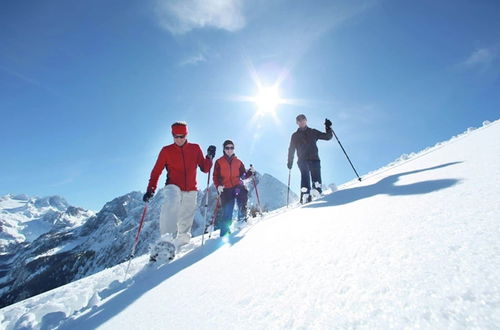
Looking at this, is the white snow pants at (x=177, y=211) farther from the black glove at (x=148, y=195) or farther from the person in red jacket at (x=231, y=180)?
the person in red jacket at (x=231, y=180)

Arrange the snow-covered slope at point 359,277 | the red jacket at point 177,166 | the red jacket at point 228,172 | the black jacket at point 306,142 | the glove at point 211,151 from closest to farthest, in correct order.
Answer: the snow-covered slope at point 359,277
the red jacket at point 177,166
the glove at point 211,151
the red jacket at point 228,172
the black jacket at point 306,142

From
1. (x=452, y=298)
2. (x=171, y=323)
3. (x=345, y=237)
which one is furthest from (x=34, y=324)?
(x=452, y=298)

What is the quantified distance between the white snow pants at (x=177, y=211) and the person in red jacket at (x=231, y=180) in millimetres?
1763

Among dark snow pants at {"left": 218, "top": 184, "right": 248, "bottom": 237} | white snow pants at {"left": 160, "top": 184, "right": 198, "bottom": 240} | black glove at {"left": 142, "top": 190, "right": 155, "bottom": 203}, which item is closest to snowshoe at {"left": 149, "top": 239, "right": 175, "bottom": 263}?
white snow pants at {"left": 160, "top": 184, "right": 198, "bottom": 240}

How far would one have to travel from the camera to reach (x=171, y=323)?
219cm

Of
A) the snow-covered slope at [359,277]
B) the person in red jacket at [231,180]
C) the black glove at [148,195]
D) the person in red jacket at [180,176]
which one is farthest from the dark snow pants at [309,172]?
the snow-covered slope at [359,277]

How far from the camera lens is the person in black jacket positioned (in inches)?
347

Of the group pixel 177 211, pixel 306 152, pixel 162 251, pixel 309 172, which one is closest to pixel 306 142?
pixel 306 152

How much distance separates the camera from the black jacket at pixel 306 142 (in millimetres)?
9047

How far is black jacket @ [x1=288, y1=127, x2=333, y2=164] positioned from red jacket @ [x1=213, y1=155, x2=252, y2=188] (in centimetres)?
174

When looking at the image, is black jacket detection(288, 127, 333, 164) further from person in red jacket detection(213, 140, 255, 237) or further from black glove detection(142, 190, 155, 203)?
black glove detection(142, 190, 155, 203)

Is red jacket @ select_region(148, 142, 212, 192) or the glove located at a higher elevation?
the glove

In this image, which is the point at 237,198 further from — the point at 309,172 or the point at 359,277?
the point at 359,277

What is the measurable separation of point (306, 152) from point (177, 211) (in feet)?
14.5
